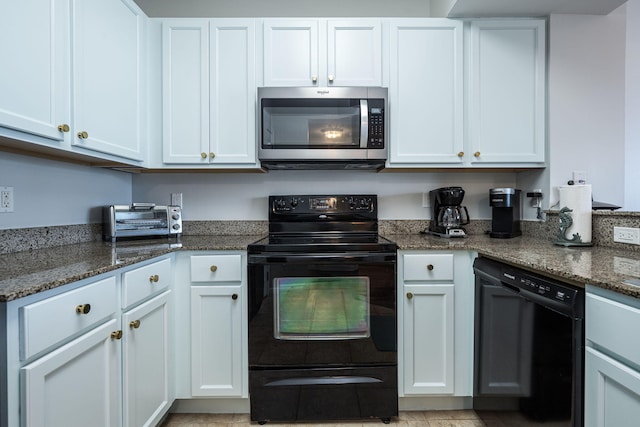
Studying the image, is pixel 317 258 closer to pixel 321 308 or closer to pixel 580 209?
pixel 321 308

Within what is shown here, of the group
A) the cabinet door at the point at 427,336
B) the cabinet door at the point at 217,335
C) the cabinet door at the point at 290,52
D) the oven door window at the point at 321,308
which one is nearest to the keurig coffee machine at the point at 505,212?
the cabinet door at the point at 427,336

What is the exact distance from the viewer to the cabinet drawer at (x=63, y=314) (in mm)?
845

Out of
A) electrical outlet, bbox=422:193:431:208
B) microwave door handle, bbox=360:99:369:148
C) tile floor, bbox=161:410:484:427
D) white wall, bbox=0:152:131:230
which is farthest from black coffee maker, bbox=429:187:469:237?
white wall, bbox=0:152:131:230

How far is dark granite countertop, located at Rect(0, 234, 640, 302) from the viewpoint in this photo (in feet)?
3.03

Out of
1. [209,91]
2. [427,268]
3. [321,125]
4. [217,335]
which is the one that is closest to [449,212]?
[427,268]

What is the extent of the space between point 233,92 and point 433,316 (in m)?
1.72

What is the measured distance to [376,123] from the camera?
190 cm

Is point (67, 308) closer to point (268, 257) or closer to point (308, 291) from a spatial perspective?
point (268, 257)

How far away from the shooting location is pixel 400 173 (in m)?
2.30

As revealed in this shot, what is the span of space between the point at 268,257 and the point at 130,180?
1.34m

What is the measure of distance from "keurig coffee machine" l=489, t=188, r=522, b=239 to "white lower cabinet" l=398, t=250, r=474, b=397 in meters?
0.50

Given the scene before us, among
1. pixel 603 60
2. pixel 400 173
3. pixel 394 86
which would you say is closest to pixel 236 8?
pixel 394 86

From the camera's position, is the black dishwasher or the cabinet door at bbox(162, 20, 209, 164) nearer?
the black dishwasher

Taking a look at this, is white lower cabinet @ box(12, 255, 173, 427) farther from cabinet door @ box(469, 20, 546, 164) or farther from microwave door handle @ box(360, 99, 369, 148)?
cabinet door @ box(469, 20, 546, 164)
